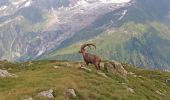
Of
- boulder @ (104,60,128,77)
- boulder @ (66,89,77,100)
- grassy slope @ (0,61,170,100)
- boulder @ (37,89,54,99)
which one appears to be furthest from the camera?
boulder @ (104,60,128,77)

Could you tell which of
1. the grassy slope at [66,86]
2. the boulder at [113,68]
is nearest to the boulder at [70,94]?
the grassy slope at [66,86]

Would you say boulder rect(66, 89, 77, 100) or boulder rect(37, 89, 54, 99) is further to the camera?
boulder rect(66, 89, 77, 100)

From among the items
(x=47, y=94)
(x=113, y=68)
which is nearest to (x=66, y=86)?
(x=47, y=94)

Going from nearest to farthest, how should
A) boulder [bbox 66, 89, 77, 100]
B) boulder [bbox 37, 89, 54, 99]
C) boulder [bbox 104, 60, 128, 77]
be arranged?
boulder [bbox 37, 89, 54, 99] < boulder [bbox 66, 89, 77, 100] < boulder [bbox 104, 60, 128, 77]

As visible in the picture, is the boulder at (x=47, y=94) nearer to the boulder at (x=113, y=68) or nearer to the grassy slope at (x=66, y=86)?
the grassy slope at (x=66, y=86)

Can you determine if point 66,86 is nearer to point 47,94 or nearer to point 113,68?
point 47,94

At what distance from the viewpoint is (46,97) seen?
49.7 meters

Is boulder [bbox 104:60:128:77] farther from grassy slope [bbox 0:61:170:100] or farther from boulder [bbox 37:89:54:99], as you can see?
boulder [bbox 37:89:54:99]

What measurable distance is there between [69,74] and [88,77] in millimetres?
3215

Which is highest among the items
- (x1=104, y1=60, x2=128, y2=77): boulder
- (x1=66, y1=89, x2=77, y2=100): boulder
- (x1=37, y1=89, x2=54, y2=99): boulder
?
(x1=37, y1=89, x2=54, y2=99): boulder

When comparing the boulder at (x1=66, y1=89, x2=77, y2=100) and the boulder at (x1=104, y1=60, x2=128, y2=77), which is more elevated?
the boulder at (x1=66, y1=89, x2=77, y2=100)

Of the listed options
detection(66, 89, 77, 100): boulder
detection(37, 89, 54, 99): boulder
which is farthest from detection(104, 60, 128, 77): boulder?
detection(37, 89, 54, 99): boulder

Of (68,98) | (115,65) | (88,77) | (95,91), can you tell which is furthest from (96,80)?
(115,65)

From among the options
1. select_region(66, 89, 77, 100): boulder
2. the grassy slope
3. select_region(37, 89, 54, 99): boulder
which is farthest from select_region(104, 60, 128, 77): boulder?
select_region(37, 89, 54, 99): boulder
